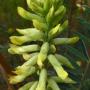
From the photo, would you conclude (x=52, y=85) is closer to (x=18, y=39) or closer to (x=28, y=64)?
(x=28, y=64)

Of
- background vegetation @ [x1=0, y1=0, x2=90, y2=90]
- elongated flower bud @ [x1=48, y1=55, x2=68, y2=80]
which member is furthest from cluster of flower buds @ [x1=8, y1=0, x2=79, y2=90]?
background vegetation @ [x1=0, y1=0, x2=90, y2=90]

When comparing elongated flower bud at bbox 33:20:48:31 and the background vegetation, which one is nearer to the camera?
elongated flower bud at bbox 33:20:48:31

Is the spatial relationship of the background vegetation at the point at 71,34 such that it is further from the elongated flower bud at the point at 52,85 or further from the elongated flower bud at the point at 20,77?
the elongated flower bud at the point at 52,85

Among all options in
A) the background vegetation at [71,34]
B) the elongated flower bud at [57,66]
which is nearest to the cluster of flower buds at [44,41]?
the elongated flower bud at [57,66]

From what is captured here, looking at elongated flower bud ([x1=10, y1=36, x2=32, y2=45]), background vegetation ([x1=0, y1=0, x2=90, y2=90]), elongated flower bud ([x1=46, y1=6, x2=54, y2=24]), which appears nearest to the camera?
elongated flower bud ([x1=46, y1=6, x2=54, y2=24])

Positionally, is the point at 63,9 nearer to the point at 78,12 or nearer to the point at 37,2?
the point at 37,2

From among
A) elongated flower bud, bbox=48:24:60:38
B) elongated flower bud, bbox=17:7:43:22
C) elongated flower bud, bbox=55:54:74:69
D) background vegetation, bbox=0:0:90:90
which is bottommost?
background vegetation, bbox=0:0:90:90

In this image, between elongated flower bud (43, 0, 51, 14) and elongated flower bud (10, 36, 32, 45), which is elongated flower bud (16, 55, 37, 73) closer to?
elongated flower bud (10, 36, 32, 45)

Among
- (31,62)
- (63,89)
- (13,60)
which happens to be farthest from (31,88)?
(13,60)
